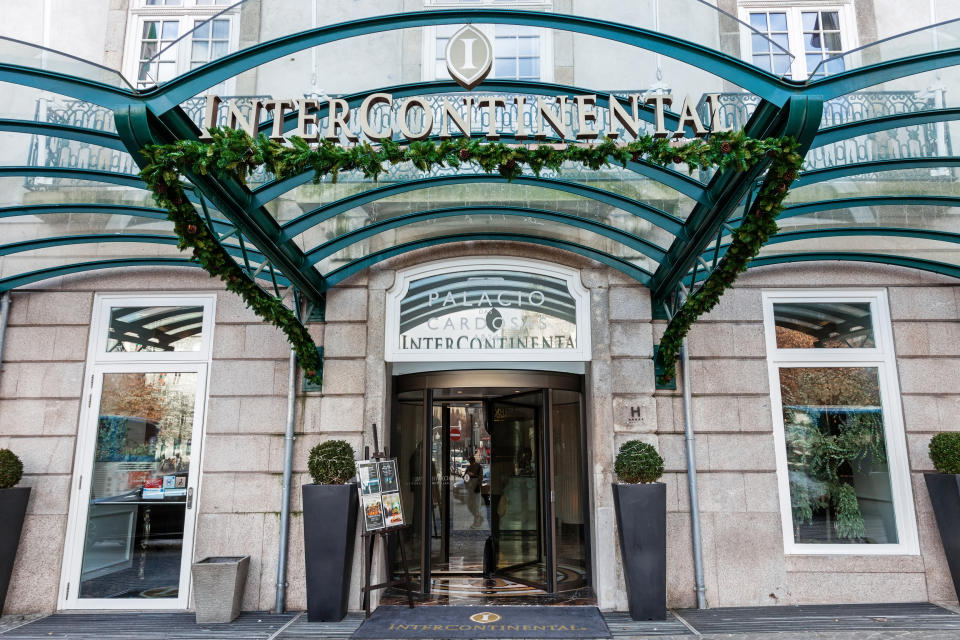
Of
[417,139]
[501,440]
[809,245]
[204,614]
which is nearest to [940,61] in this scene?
[809,245]

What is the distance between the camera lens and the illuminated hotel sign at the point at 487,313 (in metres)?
6.82

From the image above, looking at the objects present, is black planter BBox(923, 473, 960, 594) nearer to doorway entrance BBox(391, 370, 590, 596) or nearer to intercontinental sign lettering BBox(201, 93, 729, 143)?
doorway entrance BBox(391, 370, 590, 596)

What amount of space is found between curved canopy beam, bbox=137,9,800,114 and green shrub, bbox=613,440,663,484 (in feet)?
10.9

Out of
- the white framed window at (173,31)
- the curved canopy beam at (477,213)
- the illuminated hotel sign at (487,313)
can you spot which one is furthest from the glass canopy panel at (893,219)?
the white framed window at (173,31)

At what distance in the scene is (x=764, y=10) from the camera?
8117 millimetres

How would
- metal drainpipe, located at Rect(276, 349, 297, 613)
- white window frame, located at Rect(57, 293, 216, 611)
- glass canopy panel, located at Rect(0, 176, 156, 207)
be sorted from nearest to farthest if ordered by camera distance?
1. glass canopy panel, located at Rect(0, 176, 156, 207)
2. metal drainpipe, located at Rect(276, 349, 297, 613)
3. white window frame, located at Rect(57, 293, 216, 611)

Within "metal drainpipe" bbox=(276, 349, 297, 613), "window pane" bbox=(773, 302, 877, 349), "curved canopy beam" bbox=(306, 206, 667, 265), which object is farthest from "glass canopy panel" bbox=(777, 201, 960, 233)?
"metal drainpipe" bbox=(276, 349, 297, 613)

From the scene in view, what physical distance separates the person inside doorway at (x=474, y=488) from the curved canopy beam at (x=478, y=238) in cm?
282

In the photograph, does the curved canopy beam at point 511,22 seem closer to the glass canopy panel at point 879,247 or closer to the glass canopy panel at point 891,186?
the glass canopy panel at point 891,186

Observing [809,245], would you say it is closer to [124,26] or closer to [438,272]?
[438,272]

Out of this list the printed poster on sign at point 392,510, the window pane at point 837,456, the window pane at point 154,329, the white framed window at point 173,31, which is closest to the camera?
the printed poster on sign at point 392,510

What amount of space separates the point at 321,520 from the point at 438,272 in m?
2.87

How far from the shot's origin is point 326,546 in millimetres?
5785

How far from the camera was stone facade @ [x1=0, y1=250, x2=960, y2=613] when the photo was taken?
6.33 metres
